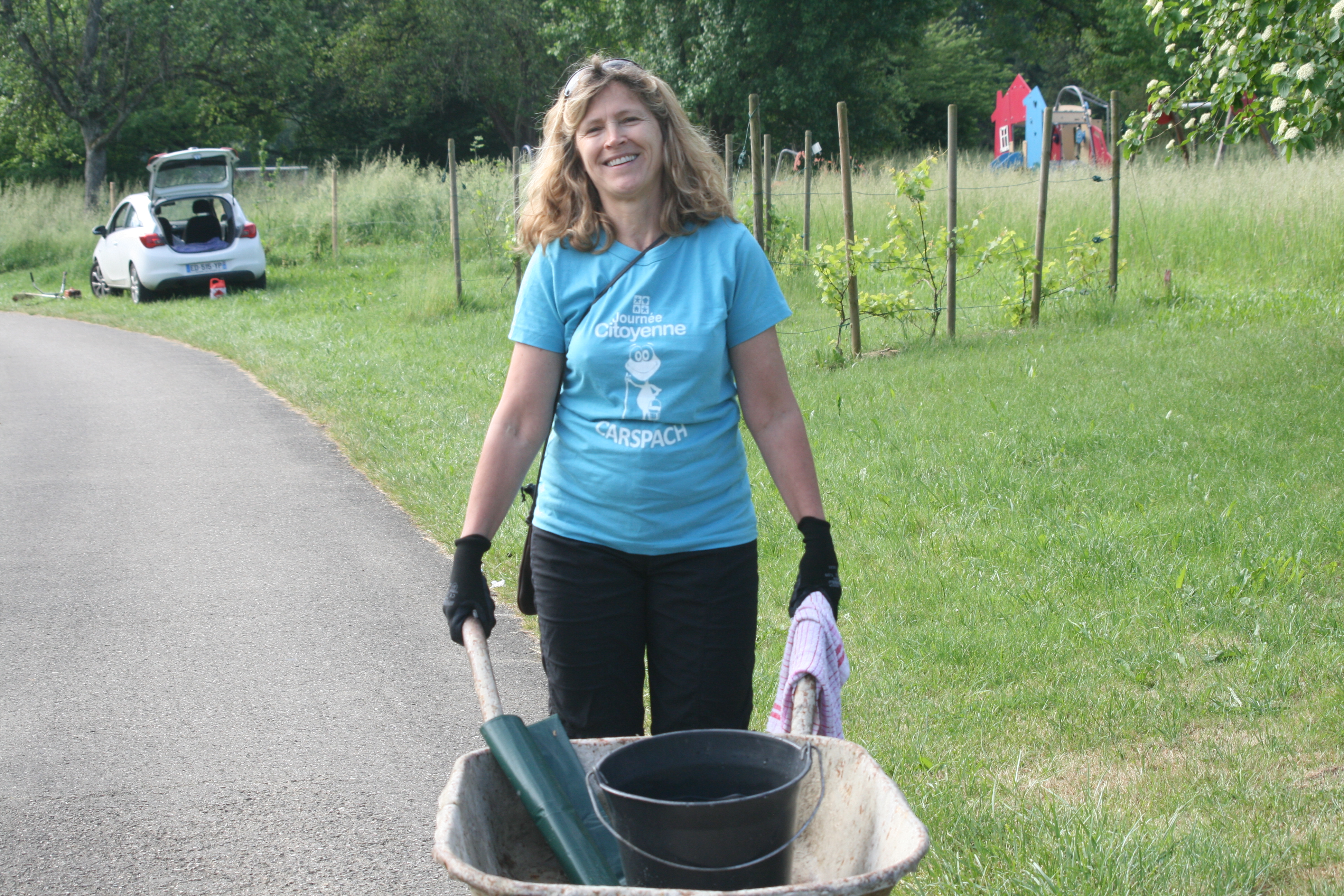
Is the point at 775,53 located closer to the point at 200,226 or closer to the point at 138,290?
the point at 200,226

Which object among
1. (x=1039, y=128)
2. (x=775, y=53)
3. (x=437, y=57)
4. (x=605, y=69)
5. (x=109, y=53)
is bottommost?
(x=605, y=69)

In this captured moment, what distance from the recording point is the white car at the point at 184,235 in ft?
60.7

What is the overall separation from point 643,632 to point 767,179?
1435cm

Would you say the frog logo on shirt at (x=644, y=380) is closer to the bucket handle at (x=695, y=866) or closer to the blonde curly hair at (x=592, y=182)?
the blonde curly hair at (x=592, y=182)

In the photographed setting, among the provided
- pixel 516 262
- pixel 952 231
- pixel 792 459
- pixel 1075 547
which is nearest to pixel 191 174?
pixel 516 262

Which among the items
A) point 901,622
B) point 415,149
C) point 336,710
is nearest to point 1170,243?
point 901,622

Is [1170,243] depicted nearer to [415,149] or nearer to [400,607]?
[400,607]

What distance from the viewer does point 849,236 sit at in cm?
1073

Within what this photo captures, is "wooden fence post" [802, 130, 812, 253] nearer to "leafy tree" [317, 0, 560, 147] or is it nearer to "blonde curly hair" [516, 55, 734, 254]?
"blonde curly hair" [516, 55, 734, 254]

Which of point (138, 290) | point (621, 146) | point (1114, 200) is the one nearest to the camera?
point (621, 146)

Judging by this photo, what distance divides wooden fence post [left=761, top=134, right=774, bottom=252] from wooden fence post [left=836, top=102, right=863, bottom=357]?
988mm

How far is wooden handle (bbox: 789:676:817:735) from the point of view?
7.32 ft

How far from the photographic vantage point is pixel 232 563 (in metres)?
6.38

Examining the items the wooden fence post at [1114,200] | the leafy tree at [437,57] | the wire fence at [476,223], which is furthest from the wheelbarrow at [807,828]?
the leafy tree at [437,57]
